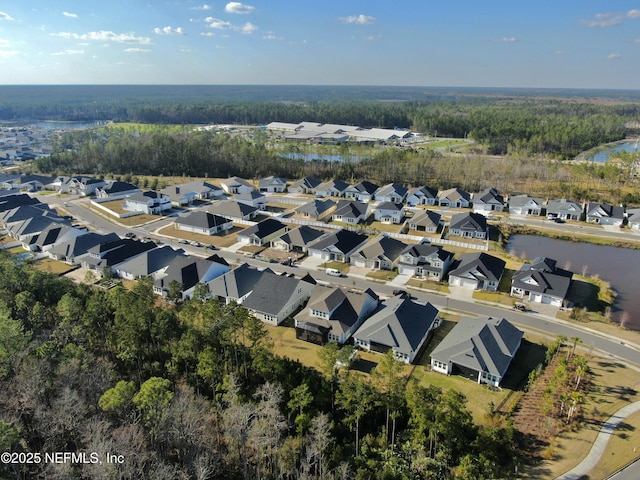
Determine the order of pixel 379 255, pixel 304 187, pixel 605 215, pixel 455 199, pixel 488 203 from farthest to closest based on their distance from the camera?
pixel 304 187, pixel 455 199, pixel 488 203, pixel 605 215, pixel 379 255

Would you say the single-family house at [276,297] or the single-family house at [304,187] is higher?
the single-family house at [304,187]

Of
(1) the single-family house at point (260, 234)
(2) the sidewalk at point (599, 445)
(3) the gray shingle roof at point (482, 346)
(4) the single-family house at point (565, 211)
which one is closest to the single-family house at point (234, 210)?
(1) the single-family house at point (260, 234)

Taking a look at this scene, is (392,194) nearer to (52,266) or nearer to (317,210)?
(317,210)

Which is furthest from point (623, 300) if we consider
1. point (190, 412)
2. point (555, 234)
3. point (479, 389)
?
point (190, 412)

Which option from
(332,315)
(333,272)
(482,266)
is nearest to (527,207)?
(482,266)

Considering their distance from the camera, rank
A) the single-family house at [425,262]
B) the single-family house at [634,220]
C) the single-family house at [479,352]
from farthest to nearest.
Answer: the single-family house at [634,220]
the single-family house at [425,262]
the single-family house at [479,352]

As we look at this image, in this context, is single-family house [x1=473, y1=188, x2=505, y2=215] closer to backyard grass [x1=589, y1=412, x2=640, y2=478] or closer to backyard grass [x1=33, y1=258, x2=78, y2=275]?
backyard grass [x1=589, y1=412, x2=640, y2=478]

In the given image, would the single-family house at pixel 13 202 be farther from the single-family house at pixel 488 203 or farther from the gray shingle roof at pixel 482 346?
the single-family house at pixel 488 203
